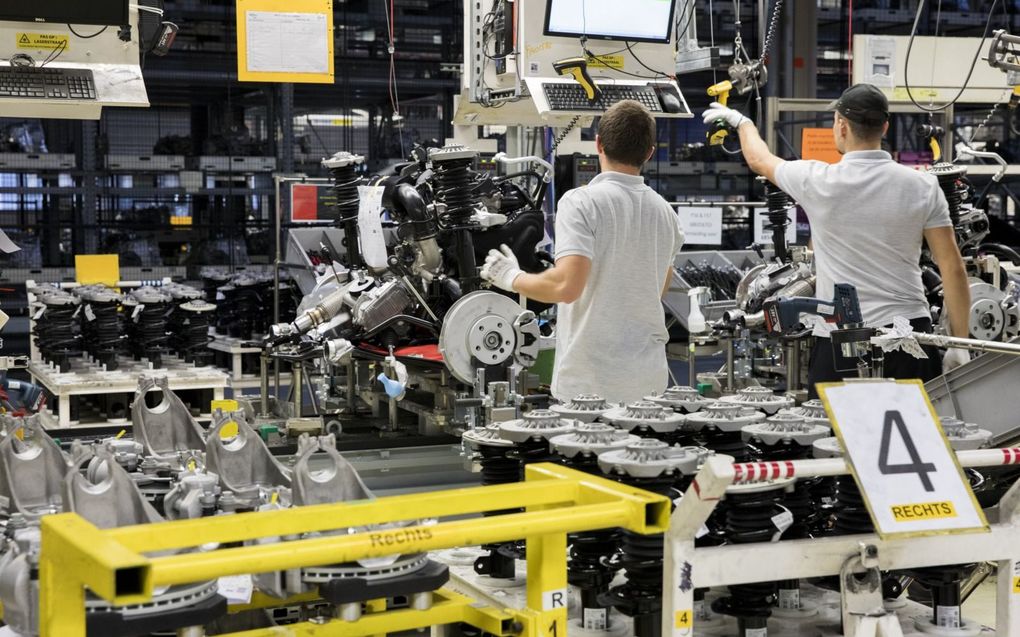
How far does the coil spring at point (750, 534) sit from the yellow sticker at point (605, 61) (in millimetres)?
4206

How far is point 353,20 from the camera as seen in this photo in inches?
412

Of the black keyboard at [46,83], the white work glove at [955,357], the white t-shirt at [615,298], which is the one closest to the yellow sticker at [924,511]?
the white t-shirt at [615,298]

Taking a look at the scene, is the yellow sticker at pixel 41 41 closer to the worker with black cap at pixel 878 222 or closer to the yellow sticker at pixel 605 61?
the yellow sticker at pixel 605 61

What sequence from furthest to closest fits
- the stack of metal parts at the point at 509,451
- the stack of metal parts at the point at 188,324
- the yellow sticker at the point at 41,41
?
the stack of metal parts at the point at 188,324, the yellow sticker at the point at 41,41, the stack of metal parts at the point at 509,451

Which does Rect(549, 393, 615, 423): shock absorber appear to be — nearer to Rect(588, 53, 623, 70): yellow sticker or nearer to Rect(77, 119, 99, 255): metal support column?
Rect(588, 53, 623, 70): yellow sticker

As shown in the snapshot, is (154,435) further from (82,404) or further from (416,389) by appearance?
(82,404)

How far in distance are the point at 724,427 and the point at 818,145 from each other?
22.0ft


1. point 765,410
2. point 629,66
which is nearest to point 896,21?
point 629,66

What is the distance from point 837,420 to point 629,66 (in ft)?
14.7

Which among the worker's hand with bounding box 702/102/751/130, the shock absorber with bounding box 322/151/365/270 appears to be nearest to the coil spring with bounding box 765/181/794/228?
the shock absorber with bounding box 322/151/365/270

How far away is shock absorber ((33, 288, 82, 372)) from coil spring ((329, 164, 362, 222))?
1.80m

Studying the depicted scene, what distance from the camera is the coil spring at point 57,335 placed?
646 centimetres

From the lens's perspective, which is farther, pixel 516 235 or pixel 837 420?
pixel 516 235

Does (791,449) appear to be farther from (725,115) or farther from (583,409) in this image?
(725,115)
